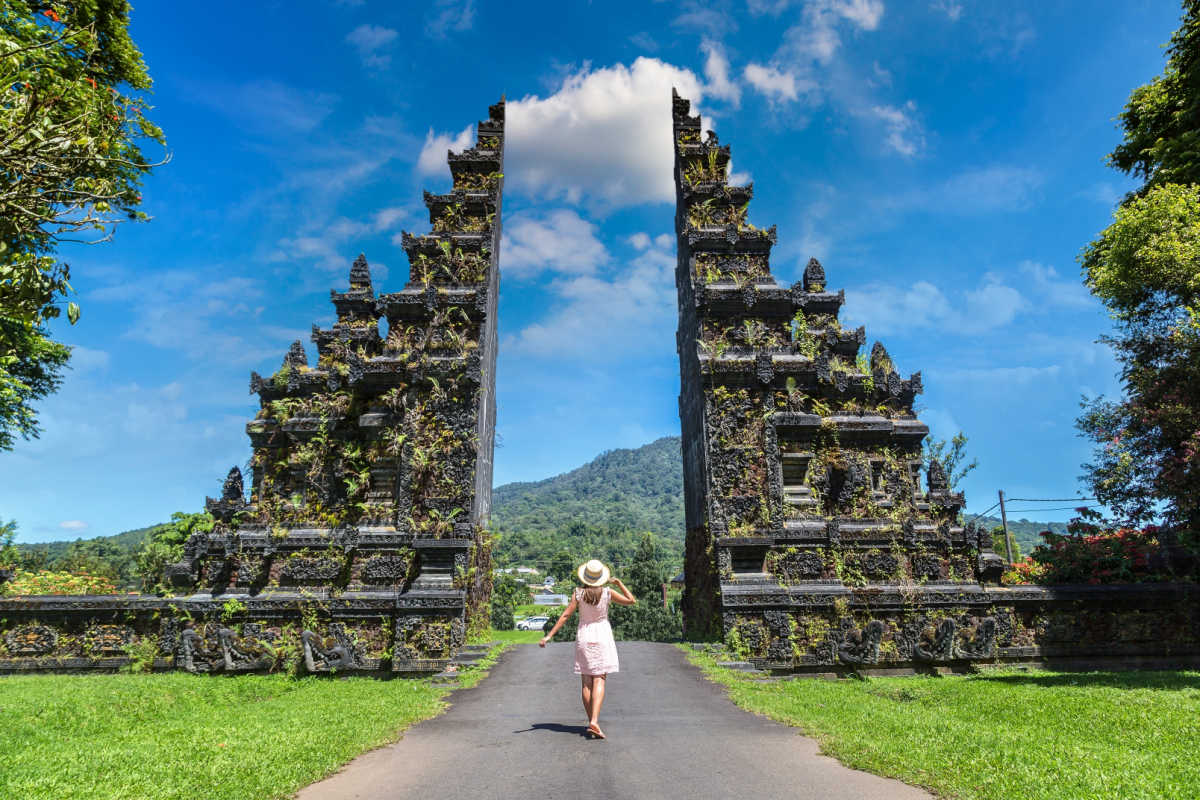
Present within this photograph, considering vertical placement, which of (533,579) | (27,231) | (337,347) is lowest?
(533,579)

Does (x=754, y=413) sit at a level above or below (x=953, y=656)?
above

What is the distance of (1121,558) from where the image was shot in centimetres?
1331

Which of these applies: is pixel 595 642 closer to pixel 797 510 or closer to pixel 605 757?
pixel 605 757

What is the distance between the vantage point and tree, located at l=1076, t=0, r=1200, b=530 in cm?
1288

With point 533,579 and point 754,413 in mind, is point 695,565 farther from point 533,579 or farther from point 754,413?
point 533,579

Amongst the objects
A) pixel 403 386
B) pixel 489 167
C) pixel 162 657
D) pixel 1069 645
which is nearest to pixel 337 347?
pixel 403 386

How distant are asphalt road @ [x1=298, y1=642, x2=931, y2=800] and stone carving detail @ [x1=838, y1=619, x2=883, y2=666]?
Result: 3.60 meters

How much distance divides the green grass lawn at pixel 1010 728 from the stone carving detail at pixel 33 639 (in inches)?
481

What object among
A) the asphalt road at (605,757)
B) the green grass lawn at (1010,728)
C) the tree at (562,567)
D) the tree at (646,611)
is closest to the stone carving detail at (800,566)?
the green grass lawn at (1010,728)

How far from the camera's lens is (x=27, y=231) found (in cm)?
521

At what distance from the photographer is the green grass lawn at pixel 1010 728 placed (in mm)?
5441

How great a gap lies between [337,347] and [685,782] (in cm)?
1490

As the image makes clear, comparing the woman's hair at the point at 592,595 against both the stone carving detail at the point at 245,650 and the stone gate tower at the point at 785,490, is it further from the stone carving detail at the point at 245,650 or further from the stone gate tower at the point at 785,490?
the stone carving detail at the point at 245,650

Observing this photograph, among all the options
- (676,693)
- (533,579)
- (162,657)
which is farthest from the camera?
(533,579)
